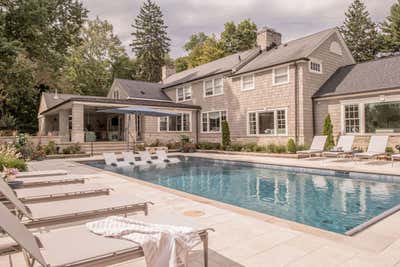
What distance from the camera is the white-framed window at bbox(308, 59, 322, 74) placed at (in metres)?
17.0

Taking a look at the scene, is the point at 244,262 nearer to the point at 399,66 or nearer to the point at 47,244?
the point at 47,244

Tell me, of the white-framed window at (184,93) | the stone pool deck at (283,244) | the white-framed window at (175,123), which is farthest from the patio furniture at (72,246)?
the white-framed window at (184,93)

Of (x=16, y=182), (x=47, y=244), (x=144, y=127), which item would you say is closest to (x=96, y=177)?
(x=16, y=182)

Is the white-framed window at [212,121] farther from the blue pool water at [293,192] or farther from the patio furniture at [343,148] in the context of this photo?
the patio furniture at [343,148]

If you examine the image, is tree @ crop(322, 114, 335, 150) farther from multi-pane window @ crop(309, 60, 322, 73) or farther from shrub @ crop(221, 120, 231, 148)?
shrub @ crop(221, 120, 231, 148)

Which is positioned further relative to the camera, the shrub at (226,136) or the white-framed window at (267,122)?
the shrub at (226,136)

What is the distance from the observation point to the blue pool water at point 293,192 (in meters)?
5.98

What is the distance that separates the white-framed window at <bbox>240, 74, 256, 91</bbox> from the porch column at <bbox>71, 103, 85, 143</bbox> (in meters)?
11.0

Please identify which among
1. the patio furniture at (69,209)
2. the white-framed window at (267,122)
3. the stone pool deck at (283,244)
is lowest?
the stone pool deck at (283,244)

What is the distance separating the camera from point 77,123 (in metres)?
18.4

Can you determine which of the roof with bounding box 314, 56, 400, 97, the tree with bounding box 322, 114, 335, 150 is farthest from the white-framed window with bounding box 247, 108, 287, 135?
the roof with bounding box 314, 56, 400, 97

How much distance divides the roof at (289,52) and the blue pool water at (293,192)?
8034 millimetres

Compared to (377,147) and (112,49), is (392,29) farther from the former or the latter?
(112,49)

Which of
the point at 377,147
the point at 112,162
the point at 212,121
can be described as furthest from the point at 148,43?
the point at 377,147
